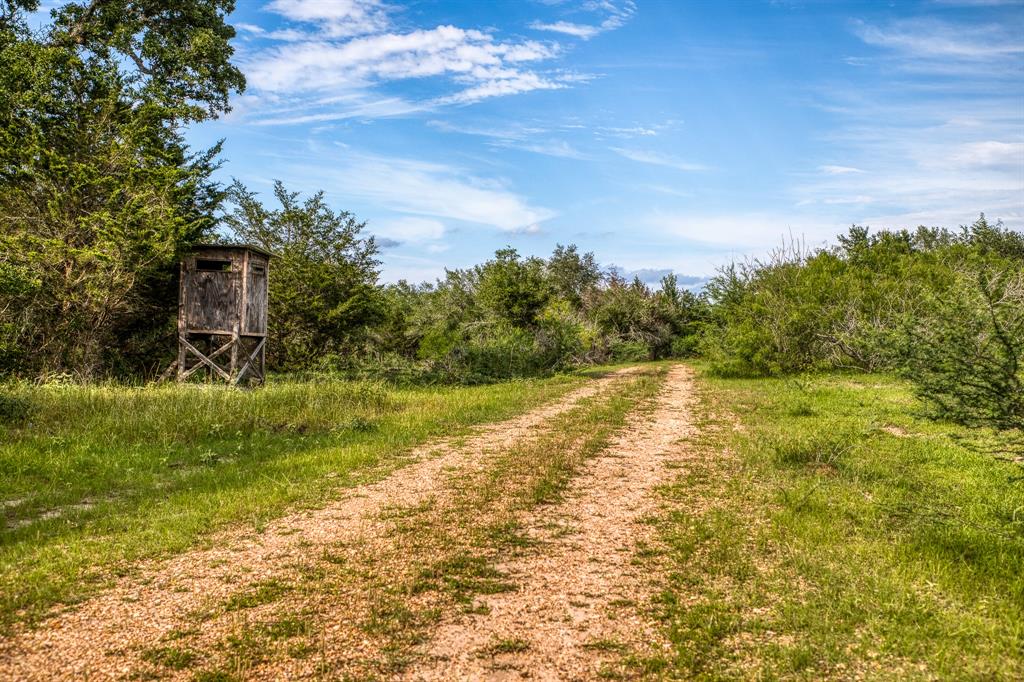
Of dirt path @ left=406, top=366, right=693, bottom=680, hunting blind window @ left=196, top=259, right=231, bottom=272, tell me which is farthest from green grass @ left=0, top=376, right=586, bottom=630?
hunting blind window @ left=196, top=259, right=231, bottom=272

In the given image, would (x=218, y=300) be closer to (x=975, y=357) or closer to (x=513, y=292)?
(x=513, y=292)

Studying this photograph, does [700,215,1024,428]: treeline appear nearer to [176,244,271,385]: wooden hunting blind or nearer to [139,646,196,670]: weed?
[139,646,196,670]: weed

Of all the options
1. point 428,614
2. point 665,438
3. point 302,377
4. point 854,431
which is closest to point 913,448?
point 854,431

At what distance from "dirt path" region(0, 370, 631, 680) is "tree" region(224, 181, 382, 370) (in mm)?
18931

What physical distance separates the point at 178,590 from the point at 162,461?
480 centimetres

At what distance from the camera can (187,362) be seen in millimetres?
20250

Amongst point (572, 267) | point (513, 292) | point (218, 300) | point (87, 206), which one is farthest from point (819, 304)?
point (572, 267)

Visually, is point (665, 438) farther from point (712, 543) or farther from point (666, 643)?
point (666, 643)

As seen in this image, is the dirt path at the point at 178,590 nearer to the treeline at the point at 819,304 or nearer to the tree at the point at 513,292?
the treeline at the point at 819,304

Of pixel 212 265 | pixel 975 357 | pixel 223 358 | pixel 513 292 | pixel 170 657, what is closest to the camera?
pixel 170 657

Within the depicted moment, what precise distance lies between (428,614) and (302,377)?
17.7 m

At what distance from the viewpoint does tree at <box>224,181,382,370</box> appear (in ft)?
80.7

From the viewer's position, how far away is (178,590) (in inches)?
168

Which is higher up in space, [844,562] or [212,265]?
[212,265]
